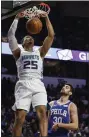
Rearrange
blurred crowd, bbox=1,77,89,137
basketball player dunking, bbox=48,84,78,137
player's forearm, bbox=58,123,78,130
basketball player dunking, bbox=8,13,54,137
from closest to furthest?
1. basketball player dunking, bbox=8,13,54,137
2. player's forearm, bbox=58,123,78,130
3. basketball player dunking, bbox=48,84,78,137
4. blurred crowd, bbox=1,77,89,137

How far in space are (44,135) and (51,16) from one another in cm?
930

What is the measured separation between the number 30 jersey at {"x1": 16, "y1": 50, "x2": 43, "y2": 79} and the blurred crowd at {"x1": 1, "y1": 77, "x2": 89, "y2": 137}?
4.95 meters

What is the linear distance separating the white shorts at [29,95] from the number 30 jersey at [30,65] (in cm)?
6

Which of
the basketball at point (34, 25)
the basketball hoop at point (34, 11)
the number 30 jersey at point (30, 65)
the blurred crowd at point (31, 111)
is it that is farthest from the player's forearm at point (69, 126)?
the blurred crowd at point (31, 111)

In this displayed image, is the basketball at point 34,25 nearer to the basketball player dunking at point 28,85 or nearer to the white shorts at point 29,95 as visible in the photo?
the basketball player dunking at point 28,85

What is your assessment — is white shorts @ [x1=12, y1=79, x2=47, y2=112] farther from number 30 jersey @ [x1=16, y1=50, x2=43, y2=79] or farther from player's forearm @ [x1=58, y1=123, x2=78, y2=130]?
player's forearm @ [x1=58, y1=123, x2=78, y2=130]

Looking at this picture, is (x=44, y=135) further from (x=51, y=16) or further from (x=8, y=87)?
(x=51, y=16)

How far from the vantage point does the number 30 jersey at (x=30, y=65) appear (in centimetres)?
360

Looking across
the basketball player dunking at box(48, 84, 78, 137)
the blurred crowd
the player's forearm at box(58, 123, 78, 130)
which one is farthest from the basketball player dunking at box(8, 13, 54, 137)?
the blurred crowd

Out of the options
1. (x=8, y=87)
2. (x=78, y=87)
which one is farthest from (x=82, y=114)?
(x=8, y=87)

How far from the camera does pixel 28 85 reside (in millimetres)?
3547

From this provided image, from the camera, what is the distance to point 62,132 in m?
3.86

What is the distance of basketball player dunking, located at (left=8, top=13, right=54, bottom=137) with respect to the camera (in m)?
3.48

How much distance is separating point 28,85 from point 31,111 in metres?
5.80
